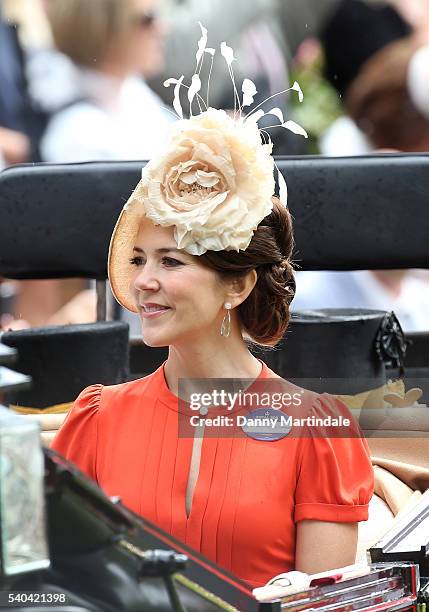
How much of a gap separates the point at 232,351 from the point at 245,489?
18 centimetres

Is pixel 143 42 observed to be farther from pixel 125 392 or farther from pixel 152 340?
pixel 152 340

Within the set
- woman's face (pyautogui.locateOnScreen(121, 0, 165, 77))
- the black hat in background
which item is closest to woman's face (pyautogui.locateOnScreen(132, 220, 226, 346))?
woman's face (pyautogui.locateOnScreen(121, 0, 165, 77))

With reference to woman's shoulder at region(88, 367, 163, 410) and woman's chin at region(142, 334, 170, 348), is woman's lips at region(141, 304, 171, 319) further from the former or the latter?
woman's shoulder at region(88, 367, 163, 410)

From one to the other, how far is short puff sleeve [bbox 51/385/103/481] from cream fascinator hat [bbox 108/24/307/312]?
27cm

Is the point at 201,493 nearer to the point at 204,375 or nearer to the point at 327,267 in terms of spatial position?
the point at 204,375

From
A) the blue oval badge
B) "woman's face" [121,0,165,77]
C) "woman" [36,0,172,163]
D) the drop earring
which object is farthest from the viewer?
"woman's face" [121,0,165,77]

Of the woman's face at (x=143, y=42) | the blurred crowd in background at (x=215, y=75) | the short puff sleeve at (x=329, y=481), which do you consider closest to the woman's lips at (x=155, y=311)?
the short puff sleeve at (x=329, y=481)

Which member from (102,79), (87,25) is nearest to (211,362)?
(102,79)

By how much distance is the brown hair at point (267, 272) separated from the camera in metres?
1.42

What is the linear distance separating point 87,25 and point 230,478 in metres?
2.98

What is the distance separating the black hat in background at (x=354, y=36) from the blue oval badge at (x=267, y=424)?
9.79 feet

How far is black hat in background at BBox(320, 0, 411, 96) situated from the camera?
4098 millimetres

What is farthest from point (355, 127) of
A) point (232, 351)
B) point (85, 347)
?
point (232, 351)

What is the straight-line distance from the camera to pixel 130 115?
397cm
